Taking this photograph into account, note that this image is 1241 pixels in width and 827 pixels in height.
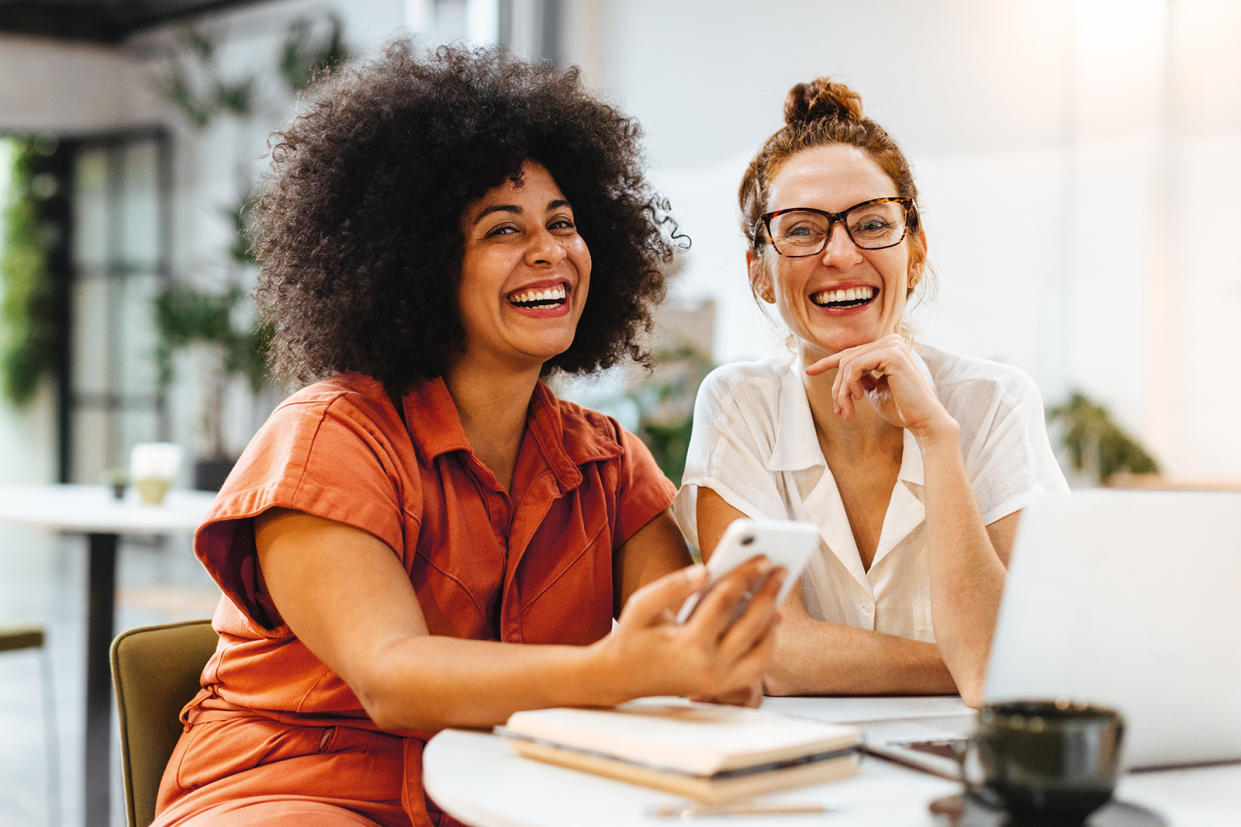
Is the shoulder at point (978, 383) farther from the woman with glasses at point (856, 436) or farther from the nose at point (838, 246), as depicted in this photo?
the nose at point (838, 246)

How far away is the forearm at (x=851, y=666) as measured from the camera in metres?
1.56

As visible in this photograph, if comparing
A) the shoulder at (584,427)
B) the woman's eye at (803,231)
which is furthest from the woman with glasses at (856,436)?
the shoulder at (584,427)

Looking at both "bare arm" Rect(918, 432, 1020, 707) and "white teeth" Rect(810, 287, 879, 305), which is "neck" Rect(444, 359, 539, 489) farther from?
"bare arm" Rect(918, 432, 1020, 707)

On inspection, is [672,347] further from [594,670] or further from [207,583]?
[594,670]

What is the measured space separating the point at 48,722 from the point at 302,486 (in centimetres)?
335

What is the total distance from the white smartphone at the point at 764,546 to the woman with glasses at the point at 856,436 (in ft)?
1.63

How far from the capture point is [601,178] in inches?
75.3

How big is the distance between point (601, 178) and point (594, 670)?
0.96 metres

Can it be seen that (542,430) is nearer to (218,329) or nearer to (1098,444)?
(1098,444)

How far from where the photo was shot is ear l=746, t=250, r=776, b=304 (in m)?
1.95

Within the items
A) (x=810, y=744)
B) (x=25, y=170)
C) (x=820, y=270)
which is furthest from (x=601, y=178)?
(x=25, y=170)

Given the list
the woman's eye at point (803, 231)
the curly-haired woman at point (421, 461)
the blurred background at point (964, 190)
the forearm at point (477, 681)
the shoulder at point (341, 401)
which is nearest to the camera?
the forearm at point (477, 681)

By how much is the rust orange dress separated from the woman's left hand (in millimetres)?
344

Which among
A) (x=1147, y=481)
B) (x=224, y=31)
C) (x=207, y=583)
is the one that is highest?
(x=224, y=31)
